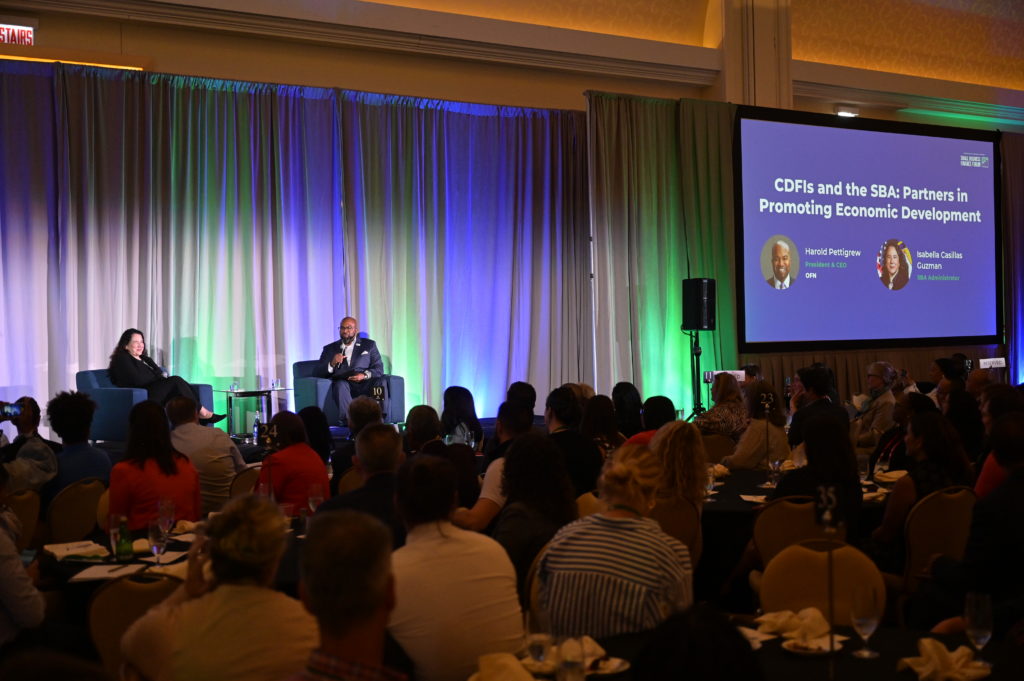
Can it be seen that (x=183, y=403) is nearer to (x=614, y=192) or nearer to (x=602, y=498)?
(x=602, y=498)

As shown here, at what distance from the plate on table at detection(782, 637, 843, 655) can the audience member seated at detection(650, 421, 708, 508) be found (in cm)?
156

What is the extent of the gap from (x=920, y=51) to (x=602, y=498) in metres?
12.4

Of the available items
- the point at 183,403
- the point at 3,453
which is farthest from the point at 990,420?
the point at 3,453

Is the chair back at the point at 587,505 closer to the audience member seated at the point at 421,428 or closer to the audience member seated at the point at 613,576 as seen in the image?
the audience member seated at the point at 421,428

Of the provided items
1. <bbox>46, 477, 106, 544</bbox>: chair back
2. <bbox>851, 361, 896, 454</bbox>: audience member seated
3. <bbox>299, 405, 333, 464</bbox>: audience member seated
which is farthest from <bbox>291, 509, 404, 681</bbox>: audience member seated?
<bbox>851, 361, 896, 454</bbox>: audience member seated

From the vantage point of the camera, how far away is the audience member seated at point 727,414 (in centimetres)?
638

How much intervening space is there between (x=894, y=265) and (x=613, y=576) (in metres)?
10.9

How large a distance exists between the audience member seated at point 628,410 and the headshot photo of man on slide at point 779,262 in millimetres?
5380

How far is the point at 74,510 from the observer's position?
4641 mm

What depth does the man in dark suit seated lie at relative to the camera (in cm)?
919

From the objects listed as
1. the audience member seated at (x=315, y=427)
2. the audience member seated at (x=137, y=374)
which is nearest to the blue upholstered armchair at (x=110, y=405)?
the audience member seated at (x=137, y=374)

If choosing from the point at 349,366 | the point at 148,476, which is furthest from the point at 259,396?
the point at 148,476

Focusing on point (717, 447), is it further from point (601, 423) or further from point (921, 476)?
point (921, 476)

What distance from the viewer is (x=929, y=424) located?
13.8 ft
